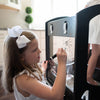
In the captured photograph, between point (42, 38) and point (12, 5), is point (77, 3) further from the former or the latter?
point (12, 5)

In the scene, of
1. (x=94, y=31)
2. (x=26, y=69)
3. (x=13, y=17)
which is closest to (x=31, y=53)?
(x=26, y=69)

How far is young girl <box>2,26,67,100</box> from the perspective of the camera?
0.56 m

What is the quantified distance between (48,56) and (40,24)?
5.11 feet

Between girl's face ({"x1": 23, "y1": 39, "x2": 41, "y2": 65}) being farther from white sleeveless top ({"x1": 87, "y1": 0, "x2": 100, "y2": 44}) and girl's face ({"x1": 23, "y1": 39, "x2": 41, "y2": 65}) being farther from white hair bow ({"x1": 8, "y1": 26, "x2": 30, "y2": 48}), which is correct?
white sleeveless top ({"x1": 87, "y1": 0, "x2": 100, "y2": 44})

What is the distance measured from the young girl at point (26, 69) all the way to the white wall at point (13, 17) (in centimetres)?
178

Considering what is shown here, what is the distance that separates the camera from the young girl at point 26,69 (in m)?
0.56

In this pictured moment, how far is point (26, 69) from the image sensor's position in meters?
0.63

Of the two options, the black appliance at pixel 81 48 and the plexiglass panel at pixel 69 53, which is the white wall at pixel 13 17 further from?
the black appliance at pixel 81 48

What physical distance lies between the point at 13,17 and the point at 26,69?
192 centimetres

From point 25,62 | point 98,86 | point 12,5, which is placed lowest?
point 98,86

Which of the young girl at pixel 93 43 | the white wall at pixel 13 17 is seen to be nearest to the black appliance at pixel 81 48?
the young girl at pixel 93 43

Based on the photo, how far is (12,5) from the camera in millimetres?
2066

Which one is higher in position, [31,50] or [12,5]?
[12,5]

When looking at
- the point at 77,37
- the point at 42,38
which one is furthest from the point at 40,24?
the point at 77,37
